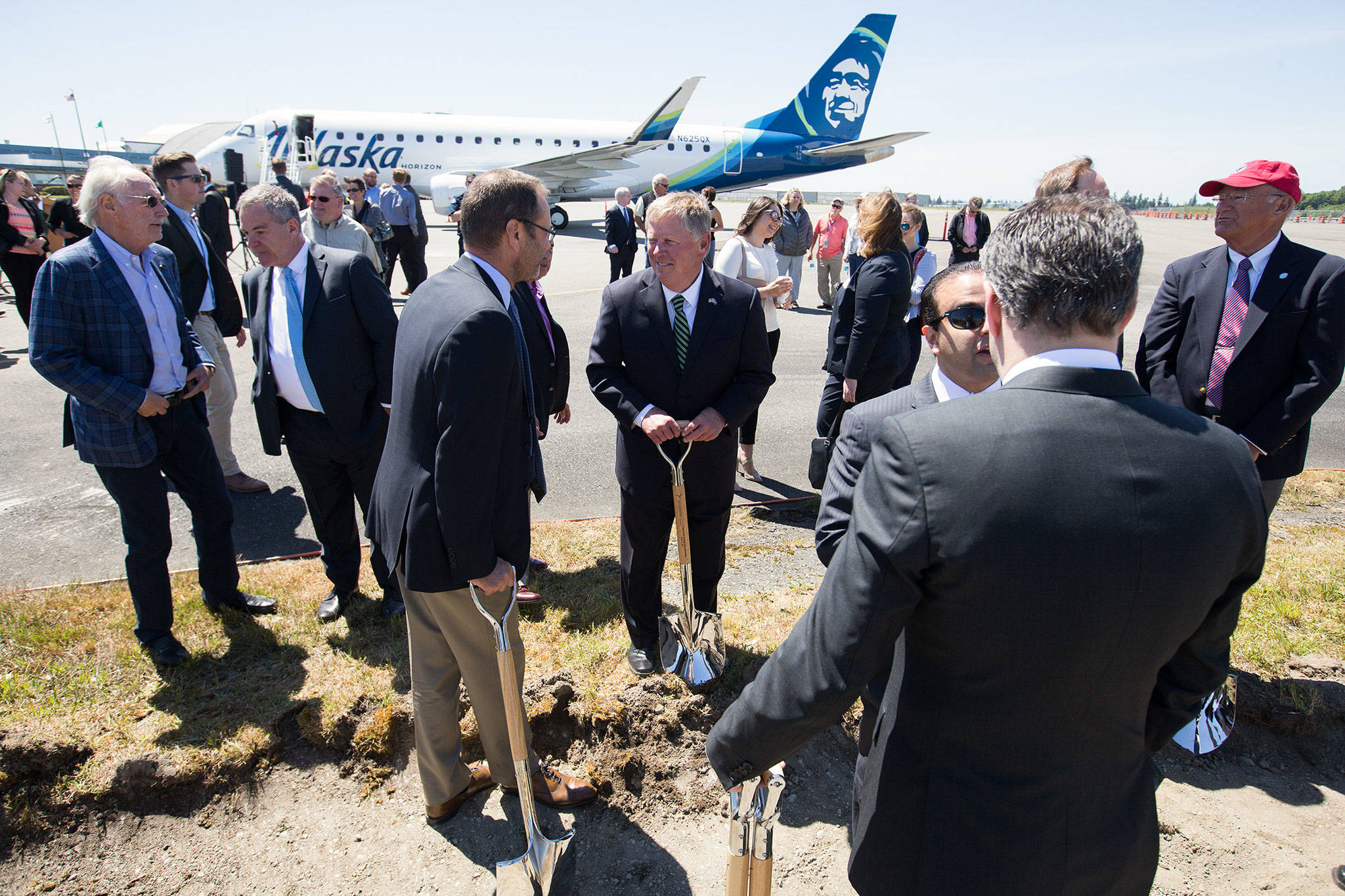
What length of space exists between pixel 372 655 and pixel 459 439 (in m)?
1.95

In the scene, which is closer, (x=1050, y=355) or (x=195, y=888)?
(x=1050, y=355)

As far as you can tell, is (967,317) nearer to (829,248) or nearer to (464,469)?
(464,469)

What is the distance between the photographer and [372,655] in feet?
11.7

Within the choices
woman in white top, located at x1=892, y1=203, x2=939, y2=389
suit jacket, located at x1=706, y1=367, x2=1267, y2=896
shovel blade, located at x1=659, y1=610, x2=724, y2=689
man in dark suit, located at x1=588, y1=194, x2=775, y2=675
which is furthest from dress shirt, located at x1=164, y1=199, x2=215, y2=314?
suit jacket, located at x1=706, y1=367, x2=1267, y2=896

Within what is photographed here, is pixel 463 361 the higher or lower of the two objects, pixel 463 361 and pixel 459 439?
the higher

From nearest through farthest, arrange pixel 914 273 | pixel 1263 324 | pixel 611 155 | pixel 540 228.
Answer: pixel 540 228
pixel 1263 324
pixel 914 273
pixel 611 155

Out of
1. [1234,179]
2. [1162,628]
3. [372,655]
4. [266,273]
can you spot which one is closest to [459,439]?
[1162,628]

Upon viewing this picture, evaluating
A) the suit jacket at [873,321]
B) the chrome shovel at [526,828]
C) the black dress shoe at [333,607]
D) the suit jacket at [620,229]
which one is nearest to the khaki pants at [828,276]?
the suit jacket at [620,229]

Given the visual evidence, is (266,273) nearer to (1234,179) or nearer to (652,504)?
(652,504)

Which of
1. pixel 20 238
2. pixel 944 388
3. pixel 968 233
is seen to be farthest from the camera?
pixel 968 233

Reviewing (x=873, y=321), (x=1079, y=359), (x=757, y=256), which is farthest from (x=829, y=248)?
(x=1079, y=359)

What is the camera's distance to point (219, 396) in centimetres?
527

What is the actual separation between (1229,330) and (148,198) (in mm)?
4845

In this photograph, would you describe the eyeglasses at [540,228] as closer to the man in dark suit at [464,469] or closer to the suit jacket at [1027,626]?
the man in dark suit at [464,469]
